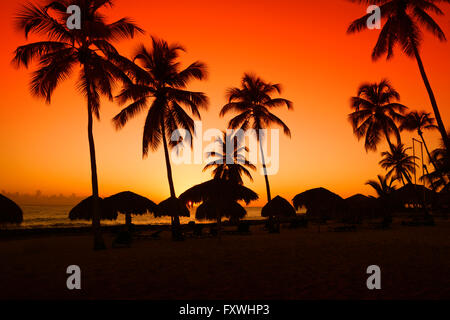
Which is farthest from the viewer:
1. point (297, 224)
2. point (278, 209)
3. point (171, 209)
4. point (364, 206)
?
point (297, 224)

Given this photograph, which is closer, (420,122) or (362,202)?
(362,202)

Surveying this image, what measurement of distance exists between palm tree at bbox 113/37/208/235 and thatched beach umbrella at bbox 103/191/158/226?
1.83m

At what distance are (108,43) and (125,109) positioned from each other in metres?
4.44

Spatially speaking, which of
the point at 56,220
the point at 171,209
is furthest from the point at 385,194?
the point at 56,220

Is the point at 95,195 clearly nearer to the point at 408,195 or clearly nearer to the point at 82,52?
the point at 82,52

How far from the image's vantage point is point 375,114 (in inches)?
1080

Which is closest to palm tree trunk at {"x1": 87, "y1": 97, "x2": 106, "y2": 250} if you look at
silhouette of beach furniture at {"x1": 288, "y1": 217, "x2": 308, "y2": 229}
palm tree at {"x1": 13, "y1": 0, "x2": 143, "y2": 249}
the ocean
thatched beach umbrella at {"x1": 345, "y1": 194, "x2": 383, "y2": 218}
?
palm tree at {"x1": 13, "y1": 0, "x2": 143, "y2": 249}

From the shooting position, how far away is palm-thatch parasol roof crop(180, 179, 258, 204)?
15870 mm

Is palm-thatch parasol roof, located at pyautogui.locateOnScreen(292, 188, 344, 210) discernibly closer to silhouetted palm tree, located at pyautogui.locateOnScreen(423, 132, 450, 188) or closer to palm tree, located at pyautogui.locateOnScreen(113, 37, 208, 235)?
palm tree, located at pyautogui.locateOnScreen(113, 37, 208, 235)

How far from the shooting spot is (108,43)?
1452 centimetres

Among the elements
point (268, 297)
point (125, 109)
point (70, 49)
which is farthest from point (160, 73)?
point (268, 297)

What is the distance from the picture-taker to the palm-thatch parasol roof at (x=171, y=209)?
18.4m

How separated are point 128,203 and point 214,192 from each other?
5.95 meters

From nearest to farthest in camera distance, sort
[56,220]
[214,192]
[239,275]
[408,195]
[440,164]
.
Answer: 1. [239,275]
2. [214,192]
3. [408,195]
4. [440,164]
5. [56,220]
